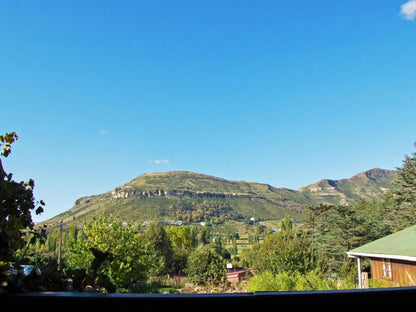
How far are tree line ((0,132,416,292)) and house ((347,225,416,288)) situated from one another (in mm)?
1128

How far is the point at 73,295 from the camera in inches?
24.4

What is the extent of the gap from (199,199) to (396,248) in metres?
126

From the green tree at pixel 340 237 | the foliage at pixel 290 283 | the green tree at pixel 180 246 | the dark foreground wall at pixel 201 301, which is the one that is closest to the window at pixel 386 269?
the foliage at pixel 290 283

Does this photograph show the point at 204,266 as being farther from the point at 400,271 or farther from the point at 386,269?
the point at 400,271

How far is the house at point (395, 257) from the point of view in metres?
11.0

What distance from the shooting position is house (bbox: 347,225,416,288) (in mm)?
→ 10980

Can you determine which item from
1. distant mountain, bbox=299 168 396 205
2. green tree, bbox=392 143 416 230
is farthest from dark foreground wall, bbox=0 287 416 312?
distant mountain, bbox=299 168 396 205

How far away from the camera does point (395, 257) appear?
36.1 feet

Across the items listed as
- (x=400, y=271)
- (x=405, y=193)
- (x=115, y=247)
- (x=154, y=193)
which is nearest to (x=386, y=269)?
(x=400, y=271)

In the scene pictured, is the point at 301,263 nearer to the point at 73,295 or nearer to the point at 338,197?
the point at 73,295

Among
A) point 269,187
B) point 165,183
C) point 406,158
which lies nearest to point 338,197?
point 269,187

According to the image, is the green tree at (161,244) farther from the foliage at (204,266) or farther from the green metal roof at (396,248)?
the green metal roof at (396,248)

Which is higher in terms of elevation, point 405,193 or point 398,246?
point 405,193

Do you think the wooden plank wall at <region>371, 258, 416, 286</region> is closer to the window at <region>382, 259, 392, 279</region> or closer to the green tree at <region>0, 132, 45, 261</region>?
the window at <region>382, 259, 392, 279</region>
